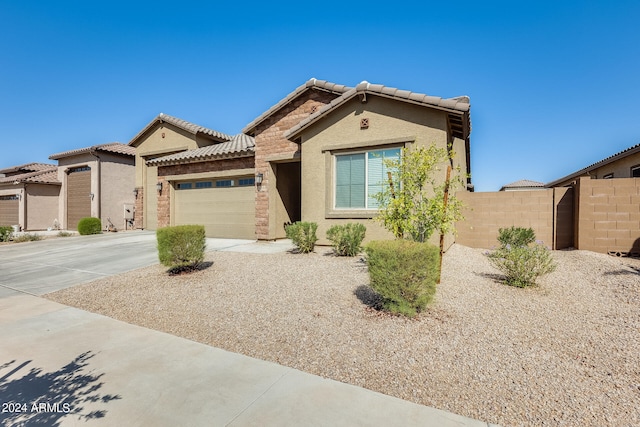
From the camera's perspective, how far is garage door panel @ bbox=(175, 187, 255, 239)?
46.2 feet

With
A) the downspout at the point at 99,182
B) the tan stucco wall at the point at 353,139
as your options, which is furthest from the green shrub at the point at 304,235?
the downspout at the point at 99,182

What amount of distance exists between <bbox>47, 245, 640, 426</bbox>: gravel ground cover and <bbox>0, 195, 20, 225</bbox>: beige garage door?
84.4 ft

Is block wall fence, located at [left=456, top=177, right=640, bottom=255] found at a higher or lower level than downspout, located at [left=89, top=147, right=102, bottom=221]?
lower

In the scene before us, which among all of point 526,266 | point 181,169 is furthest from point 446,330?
point 181,169

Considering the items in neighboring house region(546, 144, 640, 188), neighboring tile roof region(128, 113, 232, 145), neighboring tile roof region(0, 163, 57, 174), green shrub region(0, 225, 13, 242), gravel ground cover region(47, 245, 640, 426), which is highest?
neighboring tile roof region(128, 113, 232, 145)

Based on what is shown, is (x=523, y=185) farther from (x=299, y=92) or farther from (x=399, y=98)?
(x=299, y=92)

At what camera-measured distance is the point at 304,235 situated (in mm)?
9836

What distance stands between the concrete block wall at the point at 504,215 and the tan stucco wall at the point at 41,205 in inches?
1193

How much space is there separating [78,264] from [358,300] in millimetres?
9253

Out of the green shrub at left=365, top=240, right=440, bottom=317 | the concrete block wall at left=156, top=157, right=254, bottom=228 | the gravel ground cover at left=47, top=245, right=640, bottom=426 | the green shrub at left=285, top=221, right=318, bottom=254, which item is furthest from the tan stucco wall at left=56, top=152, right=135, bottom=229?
the green shrub at left=365, top=240, right=440, bottom=317

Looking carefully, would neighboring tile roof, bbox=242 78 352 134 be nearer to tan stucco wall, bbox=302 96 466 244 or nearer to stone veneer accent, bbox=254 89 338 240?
stone veneer accent, bbox=254 89 338 240

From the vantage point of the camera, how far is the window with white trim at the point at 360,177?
33.0 ft

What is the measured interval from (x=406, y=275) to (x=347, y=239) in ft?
14.4

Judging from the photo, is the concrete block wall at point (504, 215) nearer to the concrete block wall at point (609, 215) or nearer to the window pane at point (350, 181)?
the concrete block wall at point (609, 215)
